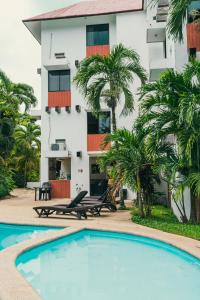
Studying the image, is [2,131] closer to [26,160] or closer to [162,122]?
[26,160]

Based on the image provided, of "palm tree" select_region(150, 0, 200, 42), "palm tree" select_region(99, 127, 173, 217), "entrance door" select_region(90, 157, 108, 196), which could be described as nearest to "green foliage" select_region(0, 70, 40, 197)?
"entrance door" select_region(90, 157, 108, 196)

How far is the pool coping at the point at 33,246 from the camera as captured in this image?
5.27 meters

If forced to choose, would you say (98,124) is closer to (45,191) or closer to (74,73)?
(74,73)

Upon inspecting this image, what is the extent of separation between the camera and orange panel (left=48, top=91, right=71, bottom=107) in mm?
24812

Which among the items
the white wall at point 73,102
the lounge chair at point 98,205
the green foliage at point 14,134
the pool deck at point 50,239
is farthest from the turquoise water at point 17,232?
the green foliage at point 14,134

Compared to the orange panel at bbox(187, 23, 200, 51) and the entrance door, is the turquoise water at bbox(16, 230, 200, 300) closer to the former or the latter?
the orange panel at bbox(187, 23, 200, 51)

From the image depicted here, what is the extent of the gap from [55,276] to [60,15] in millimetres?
22456

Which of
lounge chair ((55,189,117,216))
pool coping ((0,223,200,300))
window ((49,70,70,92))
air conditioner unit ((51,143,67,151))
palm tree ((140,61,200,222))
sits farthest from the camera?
window ((49,70,70,92))

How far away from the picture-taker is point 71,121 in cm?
2472

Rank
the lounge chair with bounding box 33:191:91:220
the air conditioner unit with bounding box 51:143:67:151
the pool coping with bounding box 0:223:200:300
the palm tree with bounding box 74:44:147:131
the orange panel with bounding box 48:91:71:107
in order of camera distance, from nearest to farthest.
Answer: the pool coping with bounding box 0:223:200:300, the lounge chair with bounding box 33:191:91:220, the palm tree with bounding box 74:44:147:131, the air conditioner unit with bounding box 51:143:67:151, the orange panel with bounding box 48:91:71:107

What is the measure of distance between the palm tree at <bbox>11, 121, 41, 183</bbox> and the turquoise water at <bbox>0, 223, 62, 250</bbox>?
81.9 feet

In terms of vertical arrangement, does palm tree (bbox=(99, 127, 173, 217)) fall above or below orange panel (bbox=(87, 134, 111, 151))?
below

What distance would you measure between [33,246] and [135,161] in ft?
16.9

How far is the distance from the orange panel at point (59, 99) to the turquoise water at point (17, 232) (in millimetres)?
13081
